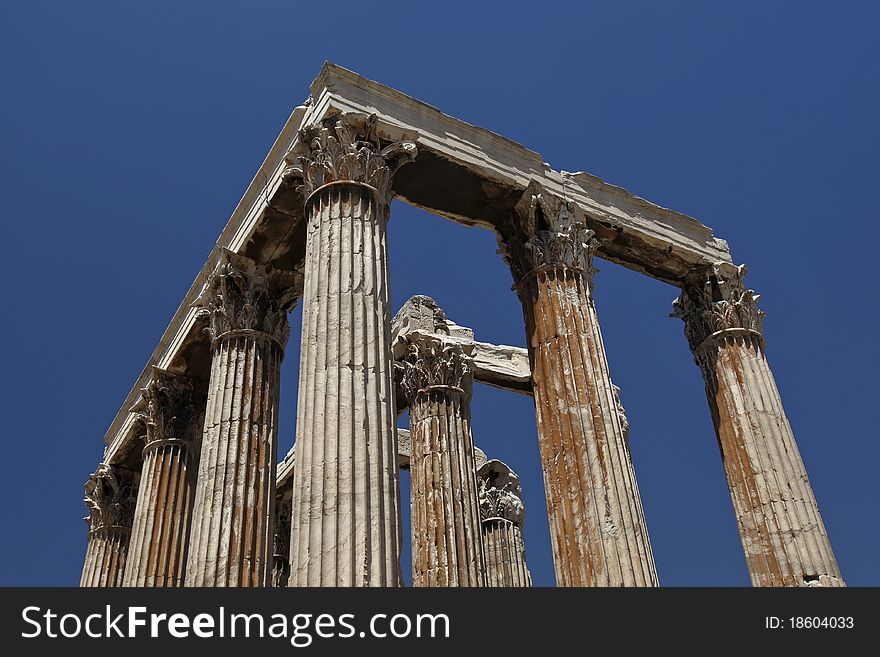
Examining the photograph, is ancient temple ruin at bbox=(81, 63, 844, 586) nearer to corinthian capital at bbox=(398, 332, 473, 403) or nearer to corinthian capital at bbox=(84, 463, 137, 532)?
corinthian capital at bbox=(398, 332, 473, 403)

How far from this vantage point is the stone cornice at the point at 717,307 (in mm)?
17078

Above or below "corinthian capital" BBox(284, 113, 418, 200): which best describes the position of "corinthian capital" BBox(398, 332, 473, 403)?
above

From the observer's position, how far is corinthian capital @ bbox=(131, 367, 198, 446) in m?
18.4

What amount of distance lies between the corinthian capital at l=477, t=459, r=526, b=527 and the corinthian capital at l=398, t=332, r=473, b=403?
19.3 ft

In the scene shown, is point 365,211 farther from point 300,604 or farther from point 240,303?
point 300,604

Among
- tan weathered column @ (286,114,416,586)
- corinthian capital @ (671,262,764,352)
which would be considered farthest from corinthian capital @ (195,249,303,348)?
corinthian capital @ (671,262,764,352)

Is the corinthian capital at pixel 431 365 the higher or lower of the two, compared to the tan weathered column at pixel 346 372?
higher

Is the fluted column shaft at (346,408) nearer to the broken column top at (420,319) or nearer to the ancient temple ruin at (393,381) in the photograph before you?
the ancient temple ruin at (393,381)

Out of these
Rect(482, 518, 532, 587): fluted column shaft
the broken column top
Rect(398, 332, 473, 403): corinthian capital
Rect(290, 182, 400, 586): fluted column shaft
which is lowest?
Rect(290, 182, 400, 586): fluted column shaft

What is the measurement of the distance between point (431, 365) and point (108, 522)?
966cm

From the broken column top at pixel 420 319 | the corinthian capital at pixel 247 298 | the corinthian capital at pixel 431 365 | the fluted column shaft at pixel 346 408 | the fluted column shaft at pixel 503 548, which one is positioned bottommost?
the fluted column shaft at pixel 346 408

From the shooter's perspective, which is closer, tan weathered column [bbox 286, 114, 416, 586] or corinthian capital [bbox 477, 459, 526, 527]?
tan weathered column [bbox 286, 114, 416, 586]

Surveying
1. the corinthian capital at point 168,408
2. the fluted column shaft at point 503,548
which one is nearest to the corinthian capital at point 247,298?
the corinthian capital at point 168,408

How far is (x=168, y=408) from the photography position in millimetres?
18750
